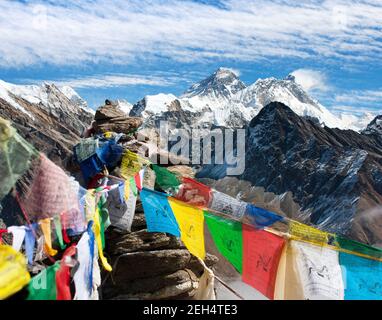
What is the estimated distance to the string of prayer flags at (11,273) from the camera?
7777mm

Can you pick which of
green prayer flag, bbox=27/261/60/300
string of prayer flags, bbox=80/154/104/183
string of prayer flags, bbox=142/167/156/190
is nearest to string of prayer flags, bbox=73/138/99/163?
string of prayer flags, bbox=80/154/104/183

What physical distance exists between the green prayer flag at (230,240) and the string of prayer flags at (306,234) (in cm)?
124

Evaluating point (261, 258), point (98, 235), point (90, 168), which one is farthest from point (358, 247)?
point (90, 168)

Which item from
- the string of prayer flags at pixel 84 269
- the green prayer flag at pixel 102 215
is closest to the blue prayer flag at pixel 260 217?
the green prayer flag at pixel 102 215

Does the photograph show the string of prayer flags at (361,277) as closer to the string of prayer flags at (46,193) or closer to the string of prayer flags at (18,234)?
the string of prayer flags at (46,193)

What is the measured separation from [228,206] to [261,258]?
5.10ft

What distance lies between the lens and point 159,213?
14328mm

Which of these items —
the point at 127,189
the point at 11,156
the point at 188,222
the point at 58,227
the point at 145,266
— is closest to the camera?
the point at 11,156

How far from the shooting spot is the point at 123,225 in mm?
15602

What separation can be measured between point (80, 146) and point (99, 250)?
21.0 ft

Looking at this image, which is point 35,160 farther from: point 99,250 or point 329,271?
point 329,271

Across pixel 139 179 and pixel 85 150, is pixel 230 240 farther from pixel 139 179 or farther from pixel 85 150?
pixel 85 150

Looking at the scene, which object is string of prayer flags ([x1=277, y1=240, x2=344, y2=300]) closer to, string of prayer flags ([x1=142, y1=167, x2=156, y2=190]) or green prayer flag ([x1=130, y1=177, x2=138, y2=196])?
green prayer flag ([x1=130, y1=177, x2=138, y2=196])
